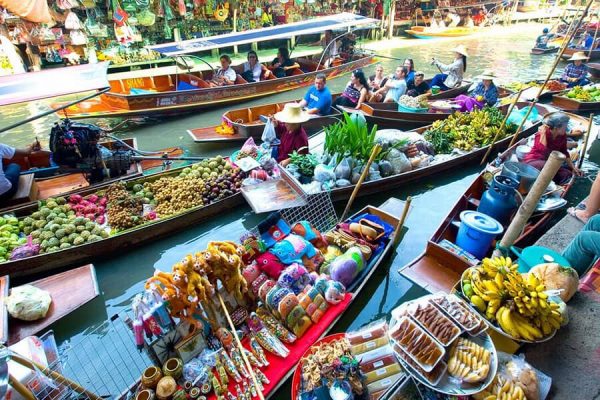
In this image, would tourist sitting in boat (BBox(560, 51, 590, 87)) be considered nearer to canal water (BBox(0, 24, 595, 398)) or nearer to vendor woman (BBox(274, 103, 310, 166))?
canal water (BBox(0, 24, 595, 398))

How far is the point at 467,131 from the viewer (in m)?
7.65

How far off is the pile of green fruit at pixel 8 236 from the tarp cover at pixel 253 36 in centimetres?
537

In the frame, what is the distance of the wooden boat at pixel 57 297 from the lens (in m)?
3.58

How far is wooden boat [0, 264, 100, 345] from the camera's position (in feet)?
11.7

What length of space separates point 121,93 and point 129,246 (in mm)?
6095

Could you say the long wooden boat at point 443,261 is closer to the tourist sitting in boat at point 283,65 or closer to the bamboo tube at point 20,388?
the bamboo tube at point 20,388

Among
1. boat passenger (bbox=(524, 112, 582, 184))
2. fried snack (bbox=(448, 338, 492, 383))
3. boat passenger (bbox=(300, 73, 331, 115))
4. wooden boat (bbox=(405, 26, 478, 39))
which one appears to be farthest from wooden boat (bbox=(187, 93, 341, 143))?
wooden boat (bbox=(405, 26, 478, 39))

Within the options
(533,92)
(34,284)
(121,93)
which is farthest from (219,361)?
(533,92)

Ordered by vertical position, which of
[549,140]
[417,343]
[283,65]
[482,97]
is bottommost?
[417,343]

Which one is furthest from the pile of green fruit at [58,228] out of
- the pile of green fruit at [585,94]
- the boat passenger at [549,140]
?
the pile of green fruit at [585,94]

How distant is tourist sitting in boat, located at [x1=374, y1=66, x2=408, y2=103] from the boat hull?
10.5 feet

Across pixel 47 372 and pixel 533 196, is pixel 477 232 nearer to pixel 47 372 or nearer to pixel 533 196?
pixel 533 196

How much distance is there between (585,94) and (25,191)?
13646mm

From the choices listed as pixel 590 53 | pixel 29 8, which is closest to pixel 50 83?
pixel 29 8
